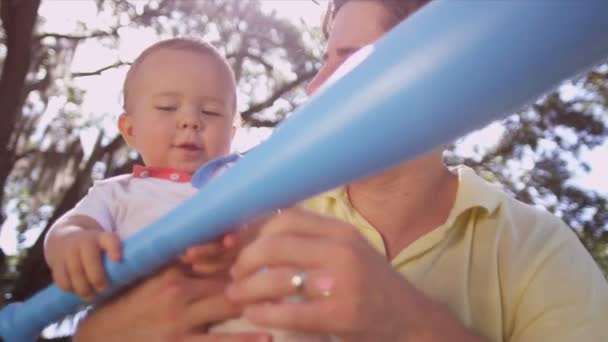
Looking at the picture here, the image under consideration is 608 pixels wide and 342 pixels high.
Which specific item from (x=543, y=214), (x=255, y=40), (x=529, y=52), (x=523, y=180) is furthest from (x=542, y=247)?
(x=255, y=40)

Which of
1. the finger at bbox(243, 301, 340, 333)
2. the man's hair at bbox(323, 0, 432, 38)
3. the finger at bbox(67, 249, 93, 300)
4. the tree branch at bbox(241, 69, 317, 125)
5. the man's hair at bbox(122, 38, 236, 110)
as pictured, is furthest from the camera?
the tree branch at bbox(241, 69, 317, 125)

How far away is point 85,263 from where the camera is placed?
0.68 m

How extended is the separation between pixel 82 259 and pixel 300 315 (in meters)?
0.30

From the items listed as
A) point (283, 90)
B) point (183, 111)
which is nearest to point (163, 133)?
point (183, 111)

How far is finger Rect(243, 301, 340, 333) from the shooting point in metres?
0.49

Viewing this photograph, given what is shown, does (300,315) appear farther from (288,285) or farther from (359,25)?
(359,25)

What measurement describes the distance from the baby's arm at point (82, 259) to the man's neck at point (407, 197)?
40cm

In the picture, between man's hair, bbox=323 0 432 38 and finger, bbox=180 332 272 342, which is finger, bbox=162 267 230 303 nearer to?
finger, bbox=180 332 272 342

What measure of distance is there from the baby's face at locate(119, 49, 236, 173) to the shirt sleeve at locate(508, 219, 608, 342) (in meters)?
0.46

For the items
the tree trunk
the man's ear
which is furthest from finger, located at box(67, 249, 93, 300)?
the tree trunk

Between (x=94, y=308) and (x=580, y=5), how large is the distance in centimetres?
71

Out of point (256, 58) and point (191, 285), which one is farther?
point (256, 58)

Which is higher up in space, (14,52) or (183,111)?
(183,111)

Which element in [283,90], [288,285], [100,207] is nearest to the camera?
[288,285]
